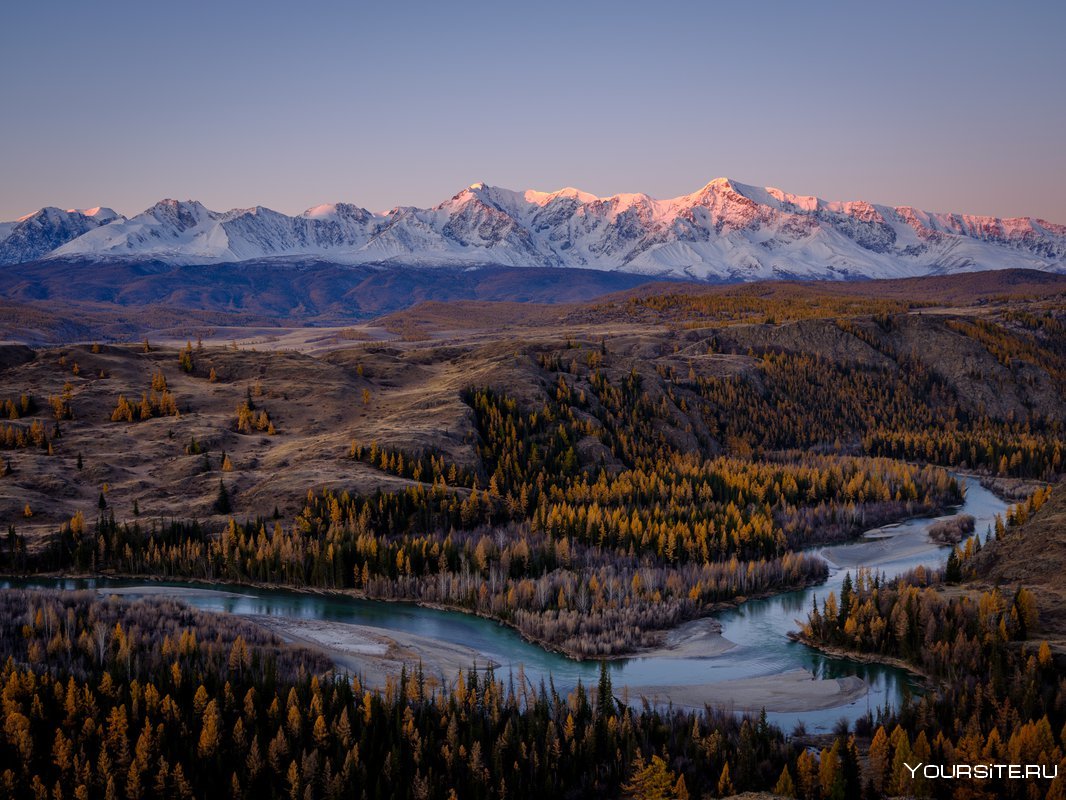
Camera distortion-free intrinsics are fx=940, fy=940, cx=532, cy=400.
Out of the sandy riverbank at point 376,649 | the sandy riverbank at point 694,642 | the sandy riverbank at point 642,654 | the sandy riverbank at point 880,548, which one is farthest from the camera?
the sandy riverbank at point 880,548

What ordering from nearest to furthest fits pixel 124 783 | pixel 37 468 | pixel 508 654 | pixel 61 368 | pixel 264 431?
1. pixel 124 783
2. pixel 508 654
3. pixel 37 468
4. pixel 264 431
5. pixel 61 368

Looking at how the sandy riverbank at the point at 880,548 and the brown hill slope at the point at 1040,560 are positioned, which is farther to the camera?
the sandy riverbank at the point at 880,548

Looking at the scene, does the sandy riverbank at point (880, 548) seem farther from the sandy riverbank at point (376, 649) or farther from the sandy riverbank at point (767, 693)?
the sandy riverbank at point (376, 649)

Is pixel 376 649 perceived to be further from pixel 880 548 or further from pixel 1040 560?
pixel 880 548

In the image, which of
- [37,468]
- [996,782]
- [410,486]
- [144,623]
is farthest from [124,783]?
[37,468]

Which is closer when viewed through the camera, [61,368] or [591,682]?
[591,682]

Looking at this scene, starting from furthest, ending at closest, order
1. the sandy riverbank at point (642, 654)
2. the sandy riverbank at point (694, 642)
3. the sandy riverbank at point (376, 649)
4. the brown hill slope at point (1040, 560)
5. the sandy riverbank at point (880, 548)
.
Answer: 1. the sandy riverbank at point (880, 548)
2. the sandy riverbank at point (694, 642)
3. the brown hill slope at point (1040, 560)
4. the sandy riverbank at point (376, 649)
5. the sandy riverbank at point (642, 654)

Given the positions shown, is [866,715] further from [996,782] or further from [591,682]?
[591,682]

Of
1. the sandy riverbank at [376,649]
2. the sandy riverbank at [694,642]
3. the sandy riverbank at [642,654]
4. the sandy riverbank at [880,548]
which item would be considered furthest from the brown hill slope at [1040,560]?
the sandy riverbank at [376,649]

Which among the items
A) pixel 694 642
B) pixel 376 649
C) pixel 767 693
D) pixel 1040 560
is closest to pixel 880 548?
pixel 1040 560
